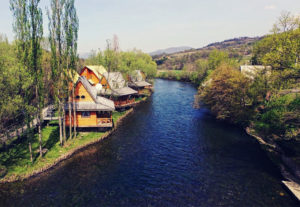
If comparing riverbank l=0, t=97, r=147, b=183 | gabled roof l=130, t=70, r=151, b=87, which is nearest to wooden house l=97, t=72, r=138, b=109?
gabled roof l=130, t=70, r=151, b=87

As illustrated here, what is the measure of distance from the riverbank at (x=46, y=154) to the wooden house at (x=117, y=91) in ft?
45.0

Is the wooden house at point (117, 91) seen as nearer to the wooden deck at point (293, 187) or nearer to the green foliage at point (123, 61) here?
the green foliage at point (123, 61)

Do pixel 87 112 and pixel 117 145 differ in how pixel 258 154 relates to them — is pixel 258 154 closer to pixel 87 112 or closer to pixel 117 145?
pixel 117 145

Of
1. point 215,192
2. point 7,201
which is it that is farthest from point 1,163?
point 215,192

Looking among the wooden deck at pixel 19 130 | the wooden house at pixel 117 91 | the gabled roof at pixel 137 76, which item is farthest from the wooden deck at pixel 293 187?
the gabled roof at pixel 137 76

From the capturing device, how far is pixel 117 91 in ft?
156

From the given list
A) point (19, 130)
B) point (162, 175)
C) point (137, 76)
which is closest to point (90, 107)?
point (19, 130)

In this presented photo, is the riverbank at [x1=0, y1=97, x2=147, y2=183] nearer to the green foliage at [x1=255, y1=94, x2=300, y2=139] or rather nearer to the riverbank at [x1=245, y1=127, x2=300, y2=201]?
the riverbank at [x1=245, y1=127, x2=300, y2=201]

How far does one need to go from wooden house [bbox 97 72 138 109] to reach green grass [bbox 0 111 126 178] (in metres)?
15.1

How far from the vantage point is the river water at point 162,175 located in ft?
60.2

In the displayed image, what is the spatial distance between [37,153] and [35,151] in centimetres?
52

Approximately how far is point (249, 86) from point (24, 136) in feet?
124

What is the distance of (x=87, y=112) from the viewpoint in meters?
32.0

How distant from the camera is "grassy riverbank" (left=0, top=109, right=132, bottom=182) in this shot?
21.0 m
